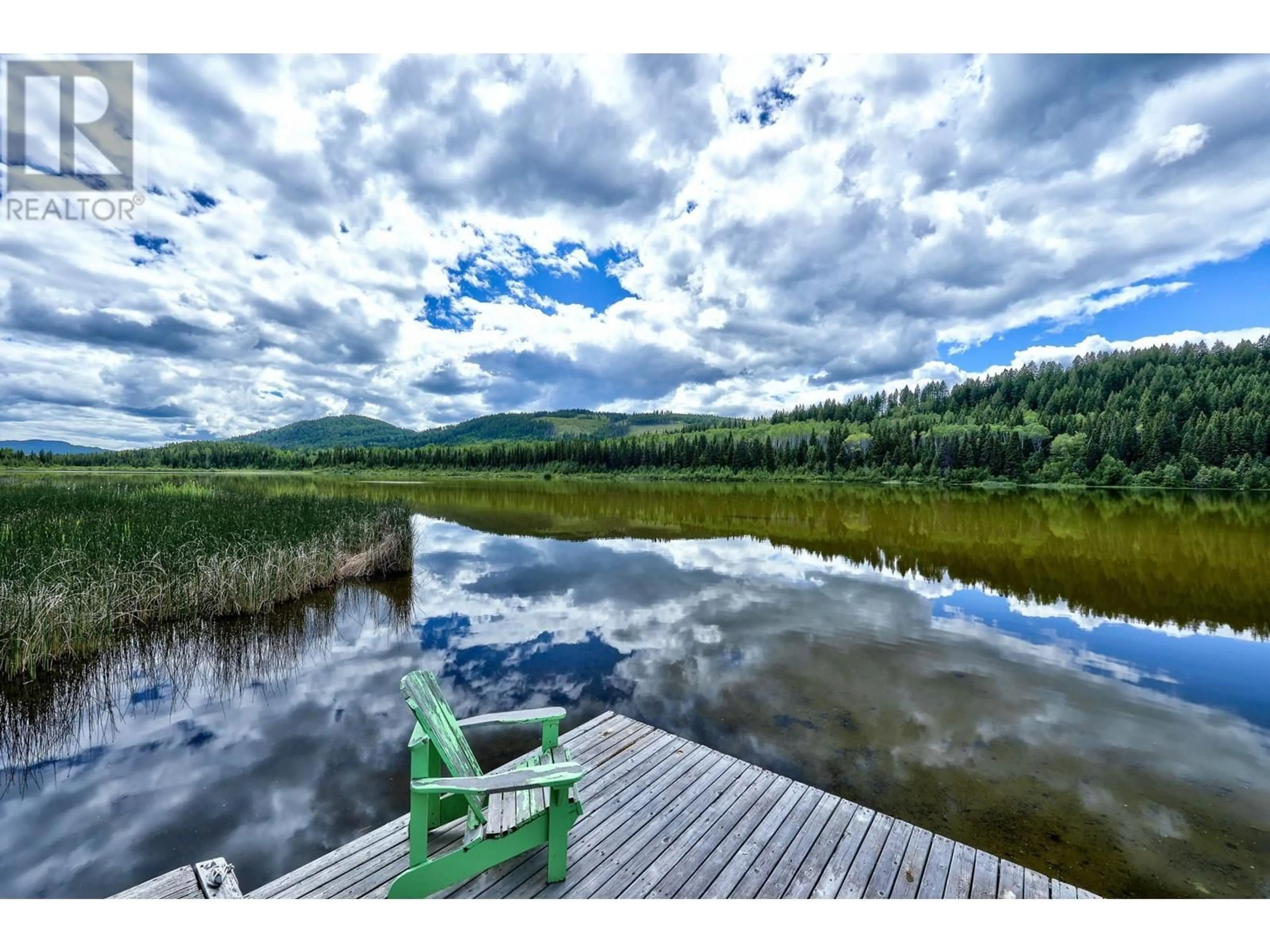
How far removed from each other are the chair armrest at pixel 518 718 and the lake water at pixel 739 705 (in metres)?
2.35

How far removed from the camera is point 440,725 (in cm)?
349

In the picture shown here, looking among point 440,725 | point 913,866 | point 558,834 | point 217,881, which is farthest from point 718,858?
point 217,881

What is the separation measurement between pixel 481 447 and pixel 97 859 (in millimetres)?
136751

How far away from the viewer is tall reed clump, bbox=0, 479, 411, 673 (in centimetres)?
823

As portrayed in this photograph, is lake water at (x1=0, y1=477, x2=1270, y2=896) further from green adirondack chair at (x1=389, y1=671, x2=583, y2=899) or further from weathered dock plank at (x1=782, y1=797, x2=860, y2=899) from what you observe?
green adirondack chair at (x1=389, y1=671, x2=583, y2=899)

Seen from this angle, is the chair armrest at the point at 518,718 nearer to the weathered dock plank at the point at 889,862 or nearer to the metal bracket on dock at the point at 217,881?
the metal bracket on dock at the point at 217,881

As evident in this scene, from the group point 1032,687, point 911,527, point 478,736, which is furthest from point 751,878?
point 911,527

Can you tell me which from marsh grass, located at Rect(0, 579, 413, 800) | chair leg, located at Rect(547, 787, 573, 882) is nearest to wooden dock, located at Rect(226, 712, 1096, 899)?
chair leg, located at Rect(547, 787, 573, 882)

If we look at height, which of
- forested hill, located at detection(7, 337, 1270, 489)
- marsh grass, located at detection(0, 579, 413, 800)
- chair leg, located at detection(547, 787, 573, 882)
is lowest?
marsh grass, located at detection(0, 579, 413, 800)

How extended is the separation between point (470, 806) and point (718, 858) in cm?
174

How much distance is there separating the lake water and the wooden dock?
1424 mm

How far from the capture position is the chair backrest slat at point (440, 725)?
320 centimetres

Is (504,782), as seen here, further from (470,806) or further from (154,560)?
(154,560)

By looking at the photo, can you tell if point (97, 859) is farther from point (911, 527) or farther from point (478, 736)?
point (911, 527)
